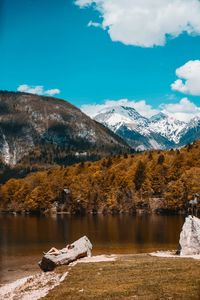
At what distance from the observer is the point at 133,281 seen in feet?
139

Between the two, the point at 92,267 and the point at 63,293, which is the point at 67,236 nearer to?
the point at 92,267

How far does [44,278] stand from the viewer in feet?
176

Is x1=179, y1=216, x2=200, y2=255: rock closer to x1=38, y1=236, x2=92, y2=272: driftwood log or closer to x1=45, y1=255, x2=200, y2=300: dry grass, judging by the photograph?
x1=38, y1=236, x2=92, y2=272: driftwood log

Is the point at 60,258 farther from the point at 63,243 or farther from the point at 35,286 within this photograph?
the point at 63,243

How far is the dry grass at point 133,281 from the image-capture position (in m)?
37.2

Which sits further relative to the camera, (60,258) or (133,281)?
(60,258)

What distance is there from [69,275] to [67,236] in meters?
70.5

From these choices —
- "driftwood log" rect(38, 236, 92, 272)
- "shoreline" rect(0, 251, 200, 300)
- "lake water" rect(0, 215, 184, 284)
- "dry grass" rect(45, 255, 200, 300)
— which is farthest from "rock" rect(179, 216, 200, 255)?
"lake water" rect(0, 215, 184, 284)

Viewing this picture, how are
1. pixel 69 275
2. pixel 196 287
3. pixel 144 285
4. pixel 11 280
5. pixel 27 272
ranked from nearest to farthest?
1. pixel 196 287
2. pixel 144 285
3. pixel 69 275
4. pixel 11 280
5. pixel 27 272

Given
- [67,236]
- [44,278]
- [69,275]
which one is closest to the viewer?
[69,275]

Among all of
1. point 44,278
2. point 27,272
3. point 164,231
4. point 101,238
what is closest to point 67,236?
point 101,238

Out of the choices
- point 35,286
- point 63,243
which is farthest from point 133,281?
point 63,243

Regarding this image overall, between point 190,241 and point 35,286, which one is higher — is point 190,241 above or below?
above

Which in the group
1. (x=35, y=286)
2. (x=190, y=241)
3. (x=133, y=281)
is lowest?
(x=35, y=286)
